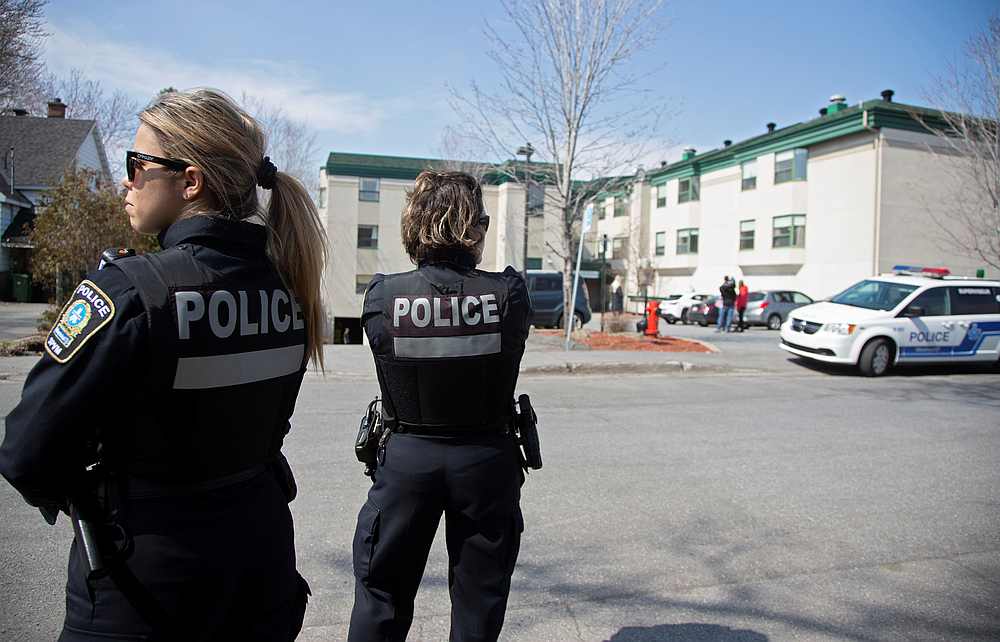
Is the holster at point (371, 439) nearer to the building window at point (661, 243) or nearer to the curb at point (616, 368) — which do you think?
the curb at point (616, 368)

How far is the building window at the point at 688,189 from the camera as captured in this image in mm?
40062

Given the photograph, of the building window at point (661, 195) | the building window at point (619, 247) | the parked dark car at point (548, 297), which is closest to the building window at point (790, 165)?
the building window at point (661, 195)

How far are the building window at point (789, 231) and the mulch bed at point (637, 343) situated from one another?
18.2m

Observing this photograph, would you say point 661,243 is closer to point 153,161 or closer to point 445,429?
point 445,429

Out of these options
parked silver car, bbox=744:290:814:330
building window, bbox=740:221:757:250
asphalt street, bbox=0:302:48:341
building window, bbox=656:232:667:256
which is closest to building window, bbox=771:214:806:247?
building window, bbox=740:221:757:250

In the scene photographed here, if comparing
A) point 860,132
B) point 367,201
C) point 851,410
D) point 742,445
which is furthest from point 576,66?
point 367,201

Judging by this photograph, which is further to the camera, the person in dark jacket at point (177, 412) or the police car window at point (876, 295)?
the police car window at point (876, 295)

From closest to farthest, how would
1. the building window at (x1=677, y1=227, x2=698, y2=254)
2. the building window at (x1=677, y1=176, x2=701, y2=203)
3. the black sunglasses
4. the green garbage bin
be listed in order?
the black sunglasses → the green garbage bin → the building window at (x1=677, y1=227, x2=698, y2=254) → the building window at (x1=677, y1=176, x2=701, y2=203)

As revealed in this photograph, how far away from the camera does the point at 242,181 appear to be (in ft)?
5.95

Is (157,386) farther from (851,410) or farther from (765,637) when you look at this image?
(851,410)

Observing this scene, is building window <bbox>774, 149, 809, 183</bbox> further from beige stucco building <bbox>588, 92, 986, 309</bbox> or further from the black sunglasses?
the black sunglasses

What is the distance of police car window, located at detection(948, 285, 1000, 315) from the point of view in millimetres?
12594

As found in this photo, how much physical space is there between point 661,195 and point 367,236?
1846cm

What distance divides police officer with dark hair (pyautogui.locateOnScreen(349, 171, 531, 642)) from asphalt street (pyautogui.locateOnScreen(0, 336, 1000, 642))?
3.19 feet
